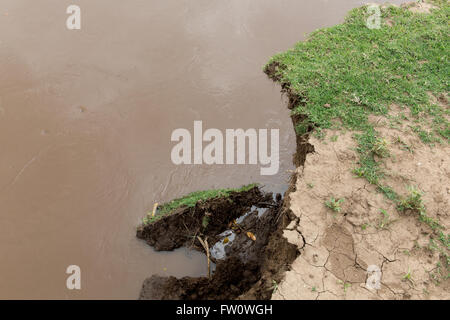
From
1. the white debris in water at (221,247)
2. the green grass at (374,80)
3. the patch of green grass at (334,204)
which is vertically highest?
the green grass at (374,80)

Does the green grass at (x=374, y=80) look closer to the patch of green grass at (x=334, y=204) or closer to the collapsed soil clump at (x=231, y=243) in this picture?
the patch of green grass at (x=334, y=204)

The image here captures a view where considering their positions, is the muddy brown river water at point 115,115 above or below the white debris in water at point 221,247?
above

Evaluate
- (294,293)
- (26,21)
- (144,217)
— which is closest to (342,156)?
(294,293)

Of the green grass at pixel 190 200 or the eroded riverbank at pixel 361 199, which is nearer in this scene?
the eroded riverbank at pixel 361 199

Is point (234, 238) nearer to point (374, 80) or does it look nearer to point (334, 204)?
point (334, 204)

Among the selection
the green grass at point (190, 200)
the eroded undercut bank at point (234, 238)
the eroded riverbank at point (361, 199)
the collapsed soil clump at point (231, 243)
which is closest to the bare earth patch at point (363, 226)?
the eroded riverbank at point (361, 199)

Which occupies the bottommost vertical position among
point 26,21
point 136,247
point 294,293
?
point 294,293

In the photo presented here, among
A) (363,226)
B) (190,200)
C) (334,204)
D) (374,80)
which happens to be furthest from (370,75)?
(190,200)

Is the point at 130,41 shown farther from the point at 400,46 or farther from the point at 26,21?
the point at 400,46


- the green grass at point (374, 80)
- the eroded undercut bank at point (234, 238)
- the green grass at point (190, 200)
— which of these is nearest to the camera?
the eroded undercut bank at point (234, 238)
